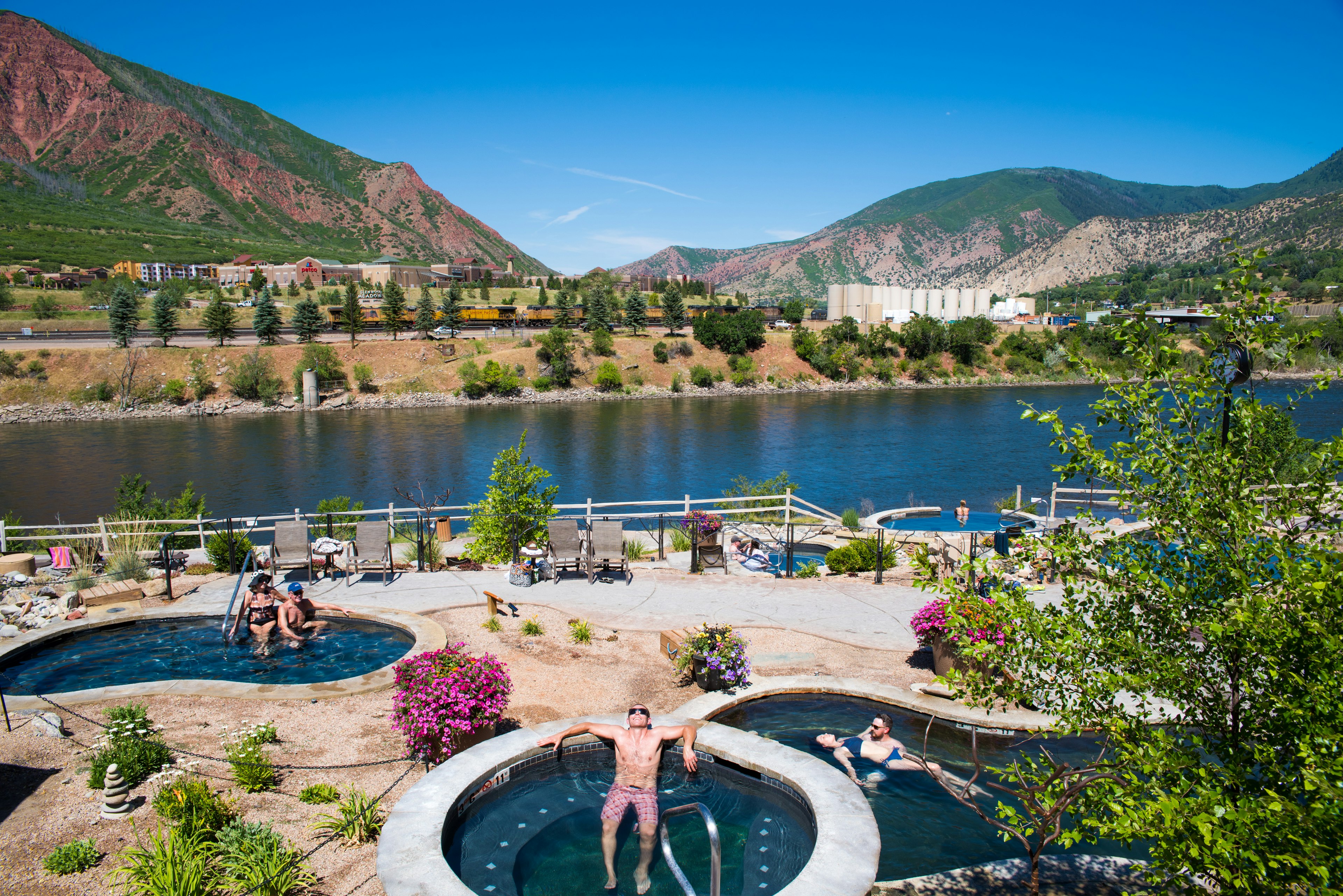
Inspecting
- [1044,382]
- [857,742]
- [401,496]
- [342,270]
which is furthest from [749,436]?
[342,270]

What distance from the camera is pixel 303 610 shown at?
11305mm

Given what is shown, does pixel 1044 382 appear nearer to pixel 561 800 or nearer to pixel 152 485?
pixel 152 485

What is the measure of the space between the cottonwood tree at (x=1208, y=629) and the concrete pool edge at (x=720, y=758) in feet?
4.84

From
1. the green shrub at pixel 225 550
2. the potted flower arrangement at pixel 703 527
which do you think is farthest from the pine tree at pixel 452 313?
the potted flower arrangement at pixel 703 527

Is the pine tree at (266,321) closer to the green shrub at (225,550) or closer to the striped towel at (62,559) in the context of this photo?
the striped towel at (62,559)

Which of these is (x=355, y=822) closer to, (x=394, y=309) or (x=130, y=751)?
(x=130, y=751)

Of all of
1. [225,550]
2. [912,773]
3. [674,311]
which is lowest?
[912,773]

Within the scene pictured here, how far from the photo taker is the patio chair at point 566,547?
13719mm

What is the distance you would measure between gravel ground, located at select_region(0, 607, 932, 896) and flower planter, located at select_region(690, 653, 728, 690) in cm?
17

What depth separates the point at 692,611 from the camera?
39.3ft

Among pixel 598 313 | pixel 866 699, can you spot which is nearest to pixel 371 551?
pixel 866 699

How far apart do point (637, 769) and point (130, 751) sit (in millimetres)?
4357

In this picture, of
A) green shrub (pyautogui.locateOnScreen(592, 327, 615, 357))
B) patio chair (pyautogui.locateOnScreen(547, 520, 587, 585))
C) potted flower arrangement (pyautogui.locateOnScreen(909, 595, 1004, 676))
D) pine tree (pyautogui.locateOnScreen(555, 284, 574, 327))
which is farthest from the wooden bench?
pine tree (pyautogui.locateOnScreen(555, 284, 574, 327))

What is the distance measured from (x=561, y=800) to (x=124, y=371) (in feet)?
243
